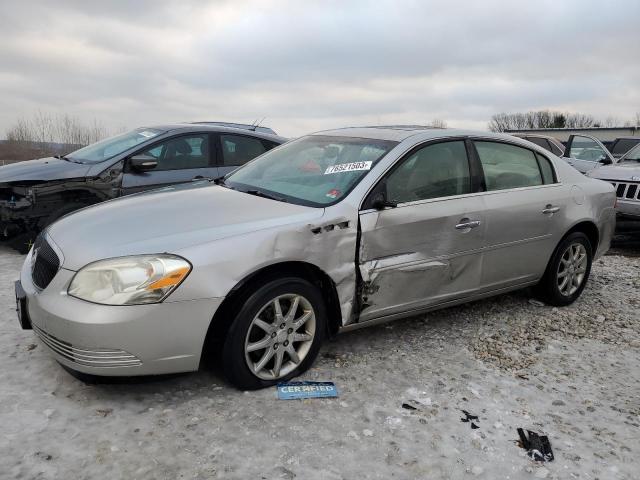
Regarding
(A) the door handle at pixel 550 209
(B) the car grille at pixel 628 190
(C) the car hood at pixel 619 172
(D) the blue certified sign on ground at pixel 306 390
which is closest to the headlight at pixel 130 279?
(D) the blue certified sign on ground at pixel 306 390

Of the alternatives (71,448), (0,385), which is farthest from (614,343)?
(0,385)

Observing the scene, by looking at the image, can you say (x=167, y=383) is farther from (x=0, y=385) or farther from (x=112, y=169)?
(x=112, y=169)

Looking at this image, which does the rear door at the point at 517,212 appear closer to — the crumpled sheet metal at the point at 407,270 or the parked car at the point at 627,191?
the crumpled sheet metal at the point at 407,270

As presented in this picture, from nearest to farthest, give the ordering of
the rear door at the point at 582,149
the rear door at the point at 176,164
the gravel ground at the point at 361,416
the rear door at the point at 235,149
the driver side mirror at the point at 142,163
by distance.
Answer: the gravel ground at the point at 361,416 → the driver side mirror at the point at 142,163 → the rear door at the point at 176,164 → the rear door at the point at 235,149 → the rear door at the point at 582,149

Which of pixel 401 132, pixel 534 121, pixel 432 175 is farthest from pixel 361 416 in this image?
pixel 534 121

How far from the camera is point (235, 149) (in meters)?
6.71

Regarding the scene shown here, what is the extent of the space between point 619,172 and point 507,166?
470cm

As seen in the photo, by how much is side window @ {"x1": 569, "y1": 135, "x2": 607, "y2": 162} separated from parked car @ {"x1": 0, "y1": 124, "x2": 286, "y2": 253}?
7.76 m

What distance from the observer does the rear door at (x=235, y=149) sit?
6605 mm

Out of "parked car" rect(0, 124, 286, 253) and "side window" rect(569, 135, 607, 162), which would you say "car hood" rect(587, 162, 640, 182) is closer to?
A: "side window" rect(569, 135, 607, 162)

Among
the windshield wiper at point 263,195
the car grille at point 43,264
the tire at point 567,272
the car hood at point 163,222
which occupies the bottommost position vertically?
the tire at point 567,272

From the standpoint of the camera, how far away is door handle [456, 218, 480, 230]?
12.8 feet

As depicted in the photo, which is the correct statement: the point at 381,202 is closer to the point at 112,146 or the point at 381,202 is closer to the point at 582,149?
the point at 112,146

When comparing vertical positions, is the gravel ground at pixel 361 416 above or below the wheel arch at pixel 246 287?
below
